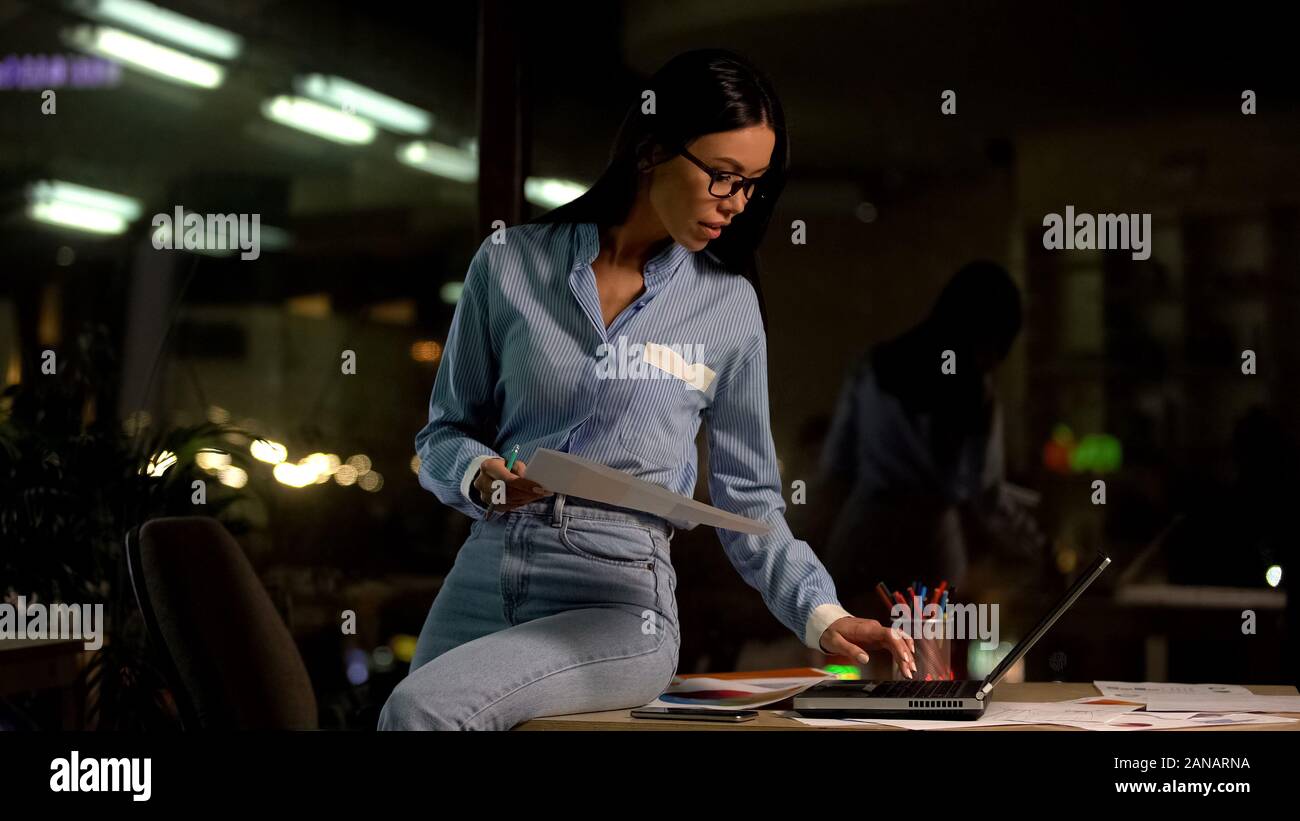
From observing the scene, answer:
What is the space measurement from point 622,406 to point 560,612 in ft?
1.03

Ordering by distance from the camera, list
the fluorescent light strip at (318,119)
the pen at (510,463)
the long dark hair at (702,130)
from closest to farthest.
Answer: the pen at (510,463) < the long dark hair at (702,130) < the fluorescent light strip at (318,119)

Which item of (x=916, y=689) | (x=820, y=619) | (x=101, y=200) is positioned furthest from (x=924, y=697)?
(x=101, y=200)

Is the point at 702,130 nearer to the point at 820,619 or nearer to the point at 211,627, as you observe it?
the point at 820,619

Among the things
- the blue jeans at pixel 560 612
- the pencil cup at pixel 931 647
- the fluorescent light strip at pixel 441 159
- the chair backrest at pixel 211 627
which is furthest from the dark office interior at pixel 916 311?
the blue jeans at pixel 560 612

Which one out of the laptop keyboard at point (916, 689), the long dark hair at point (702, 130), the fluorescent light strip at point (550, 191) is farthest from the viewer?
the fluorescent light strip at point (550, 191)

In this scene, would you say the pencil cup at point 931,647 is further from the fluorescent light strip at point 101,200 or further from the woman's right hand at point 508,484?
the fluorescent light strip at point 101,200

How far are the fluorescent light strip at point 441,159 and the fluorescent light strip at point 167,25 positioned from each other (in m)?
0.58

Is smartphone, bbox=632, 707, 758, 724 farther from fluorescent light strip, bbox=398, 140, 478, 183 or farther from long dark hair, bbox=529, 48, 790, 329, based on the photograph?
fluorescent light strip, bbox=398, 140, 478, 183

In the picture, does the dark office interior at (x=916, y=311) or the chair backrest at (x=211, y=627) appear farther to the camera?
the dark office interior at (x=916, y=311)

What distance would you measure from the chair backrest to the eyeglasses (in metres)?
1.06

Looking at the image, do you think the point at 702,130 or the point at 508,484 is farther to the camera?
the point at 702,130

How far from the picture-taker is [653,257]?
202 cm

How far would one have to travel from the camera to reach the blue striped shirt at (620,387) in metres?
1.86

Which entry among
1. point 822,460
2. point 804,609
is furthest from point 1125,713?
point 822,460
